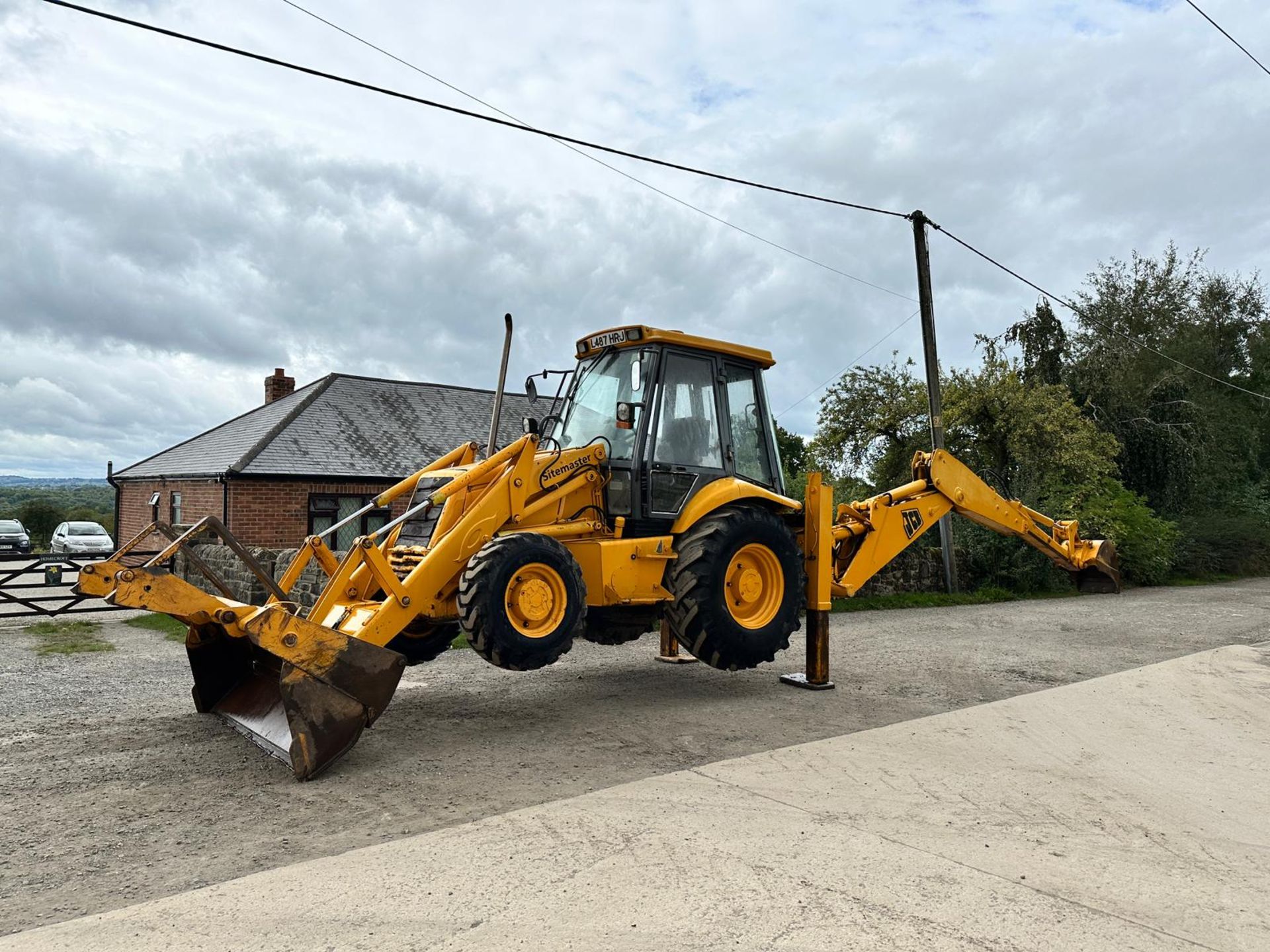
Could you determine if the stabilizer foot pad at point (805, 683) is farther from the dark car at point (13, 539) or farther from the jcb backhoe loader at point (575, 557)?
the dark car at point (13, 539)

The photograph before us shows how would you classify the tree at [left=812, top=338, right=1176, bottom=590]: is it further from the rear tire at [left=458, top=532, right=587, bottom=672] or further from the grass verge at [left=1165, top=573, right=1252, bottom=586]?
the rear tire at [left=458, top=532, right=587, bottom=672]

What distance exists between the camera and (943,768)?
20.0 feet

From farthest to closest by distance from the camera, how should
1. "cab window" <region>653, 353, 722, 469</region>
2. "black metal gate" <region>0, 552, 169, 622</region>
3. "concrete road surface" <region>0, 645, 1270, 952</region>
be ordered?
"black metal gate" <region>0, 552, 169, 622</region>
"cab window" <region>653, 353, 722, 469</region>
"concrete road surface" <region>0, 645, 1270, 952</region>

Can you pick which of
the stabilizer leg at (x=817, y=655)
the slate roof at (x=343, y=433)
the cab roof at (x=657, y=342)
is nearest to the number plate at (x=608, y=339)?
the cab roof at (x=657, y=342)

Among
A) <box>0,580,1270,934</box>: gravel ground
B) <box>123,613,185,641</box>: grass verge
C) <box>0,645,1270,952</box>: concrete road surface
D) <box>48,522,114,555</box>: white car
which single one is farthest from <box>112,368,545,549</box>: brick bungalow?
<box>0,645,1270,952</box>: concrete road surface

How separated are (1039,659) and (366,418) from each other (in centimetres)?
1685

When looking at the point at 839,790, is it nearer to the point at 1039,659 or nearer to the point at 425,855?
the point at 425,855

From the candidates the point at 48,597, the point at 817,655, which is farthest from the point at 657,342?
the point at 48,597

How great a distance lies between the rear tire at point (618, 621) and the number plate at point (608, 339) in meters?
2.17

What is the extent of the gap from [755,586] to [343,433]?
16.2 metres

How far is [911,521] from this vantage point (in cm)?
931

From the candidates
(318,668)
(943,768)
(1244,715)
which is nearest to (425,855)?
(318,668)

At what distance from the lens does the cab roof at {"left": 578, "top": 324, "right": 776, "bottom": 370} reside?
25.6 ft

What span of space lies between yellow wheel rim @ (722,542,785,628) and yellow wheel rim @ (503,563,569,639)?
5.64 feet
